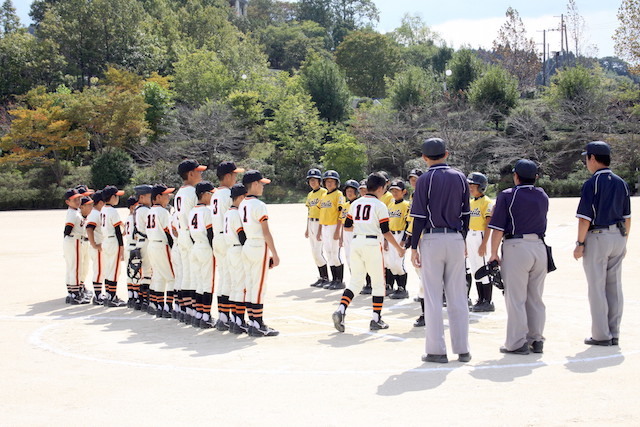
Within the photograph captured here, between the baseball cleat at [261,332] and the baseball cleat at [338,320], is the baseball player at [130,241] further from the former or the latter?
the baseball cleat at [338,320]

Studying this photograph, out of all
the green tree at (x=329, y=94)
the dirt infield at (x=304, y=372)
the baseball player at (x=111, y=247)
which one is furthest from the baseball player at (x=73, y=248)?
the green tree at (x=329, y=94)

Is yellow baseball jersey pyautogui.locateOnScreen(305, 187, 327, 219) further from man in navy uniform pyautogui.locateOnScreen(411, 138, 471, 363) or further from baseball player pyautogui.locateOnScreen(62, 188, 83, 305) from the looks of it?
man in navy uniform pyautogui.locateOnScreen(411, 138, 471, 363)

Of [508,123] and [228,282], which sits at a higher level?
[508,123]

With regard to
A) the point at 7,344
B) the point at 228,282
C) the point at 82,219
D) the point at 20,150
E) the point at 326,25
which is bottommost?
the point at 7,344

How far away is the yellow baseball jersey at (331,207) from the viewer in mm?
13898

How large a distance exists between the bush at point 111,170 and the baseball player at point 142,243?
37.4 m

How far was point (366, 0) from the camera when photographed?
118 metres

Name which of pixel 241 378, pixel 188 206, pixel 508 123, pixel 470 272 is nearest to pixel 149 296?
pixel 188 206

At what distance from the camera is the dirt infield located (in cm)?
580

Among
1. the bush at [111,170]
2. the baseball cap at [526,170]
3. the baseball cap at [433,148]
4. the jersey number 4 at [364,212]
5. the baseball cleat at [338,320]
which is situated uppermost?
the bush at [111,170]

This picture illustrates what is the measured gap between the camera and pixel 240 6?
122m

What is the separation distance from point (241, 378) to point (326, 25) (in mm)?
115472

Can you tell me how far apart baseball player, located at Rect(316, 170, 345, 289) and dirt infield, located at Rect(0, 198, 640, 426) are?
175 centimetres

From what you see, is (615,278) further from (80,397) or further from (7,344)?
(7,344)
